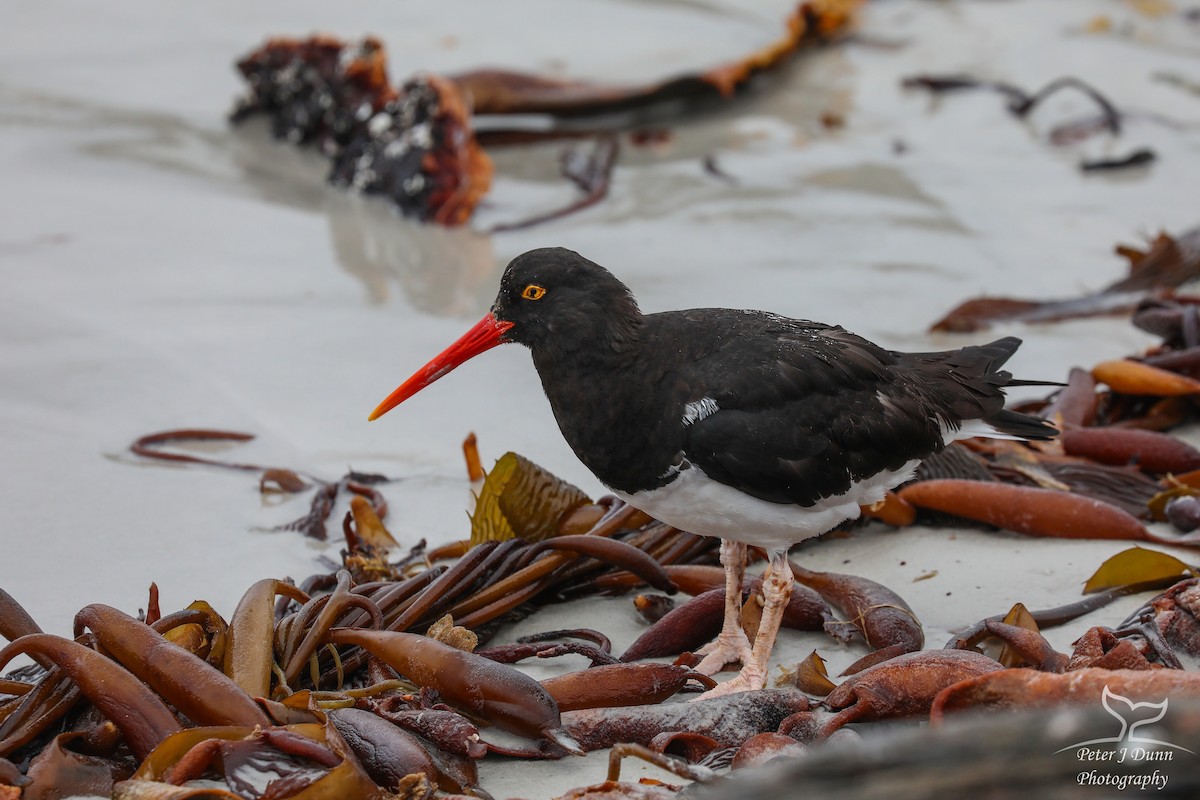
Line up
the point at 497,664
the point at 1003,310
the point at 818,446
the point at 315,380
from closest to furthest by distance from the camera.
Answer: the point at 497,664 < the point at 818,446 < the point at 315,380 < the point at 1003,310

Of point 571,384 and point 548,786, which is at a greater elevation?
point 571,384

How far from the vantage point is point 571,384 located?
3.15 metres

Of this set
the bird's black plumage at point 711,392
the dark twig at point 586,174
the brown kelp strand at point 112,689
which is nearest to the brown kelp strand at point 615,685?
the bird's black plumage at point 711,392

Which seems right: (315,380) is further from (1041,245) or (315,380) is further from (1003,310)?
(1041,245)

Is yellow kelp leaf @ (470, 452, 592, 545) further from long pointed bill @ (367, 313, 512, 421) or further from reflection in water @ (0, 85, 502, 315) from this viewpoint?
reflection in water @ (0, 85, 502, 315)

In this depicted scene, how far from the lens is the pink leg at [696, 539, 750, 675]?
10.4 ft

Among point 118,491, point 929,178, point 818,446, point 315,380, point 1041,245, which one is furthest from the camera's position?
point 929,178

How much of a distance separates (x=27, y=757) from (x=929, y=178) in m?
5.43

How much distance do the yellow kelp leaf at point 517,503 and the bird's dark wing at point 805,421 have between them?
581mm

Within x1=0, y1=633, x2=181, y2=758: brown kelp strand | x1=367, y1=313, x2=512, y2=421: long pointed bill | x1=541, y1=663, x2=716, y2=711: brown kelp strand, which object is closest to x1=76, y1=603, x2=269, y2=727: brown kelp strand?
x1=0, y1=633, x2=181, y2=758: brown kelp strand

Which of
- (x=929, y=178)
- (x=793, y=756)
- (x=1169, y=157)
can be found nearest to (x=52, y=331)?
(x=793, y=756)

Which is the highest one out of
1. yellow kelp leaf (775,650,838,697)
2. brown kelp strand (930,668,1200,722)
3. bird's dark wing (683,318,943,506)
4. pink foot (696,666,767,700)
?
bird's dark wing (683,318,943,506)

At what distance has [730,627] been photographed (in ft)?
10.5

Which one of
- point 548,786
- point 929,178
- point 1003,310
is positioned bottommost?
point 548,786
